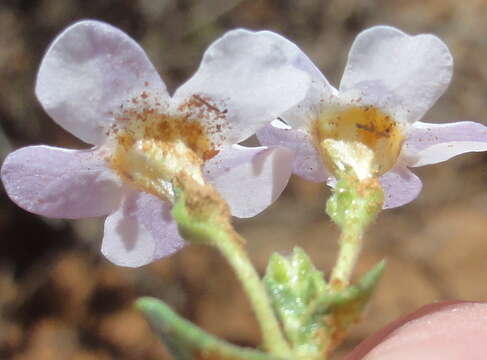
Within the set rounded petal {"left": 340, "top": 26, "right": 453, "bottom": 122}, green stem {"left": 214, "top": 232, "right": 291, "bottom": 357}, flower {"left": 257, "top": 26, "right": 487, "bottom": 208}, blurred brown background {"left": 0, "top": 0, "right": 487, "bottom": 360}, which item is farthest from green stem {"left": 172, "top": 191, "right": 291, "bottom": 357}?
blurred brown background {"left": 0, "top": 0, "right": 487, "bottom": 360}

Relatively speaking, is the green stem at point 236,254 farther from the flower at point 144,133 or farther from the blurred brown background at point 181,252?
the blurred brown background at point 181,252

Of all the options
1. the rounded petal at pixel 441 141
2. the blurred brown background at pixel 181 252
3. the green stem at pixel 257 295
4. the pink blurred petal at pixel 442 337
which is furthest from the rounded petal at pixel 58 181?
the blurred brown background at pixel 181 252

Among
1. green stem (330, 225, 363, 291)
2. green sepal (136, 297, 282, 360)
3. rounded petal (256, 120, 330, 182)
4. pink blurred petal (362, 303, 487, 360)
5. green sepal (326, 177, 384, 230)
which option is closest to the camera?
green sepal (136, 297, 282, 360)

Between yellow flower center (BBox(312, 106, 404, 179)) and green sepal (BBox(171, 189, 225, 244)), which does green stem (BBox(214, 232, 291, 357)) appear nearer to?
green sepal (BBox(171, 189, 225, 244))

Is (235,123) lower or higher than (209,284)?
higher

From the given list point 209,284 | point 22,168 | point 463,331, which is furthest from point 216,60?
point 209,284

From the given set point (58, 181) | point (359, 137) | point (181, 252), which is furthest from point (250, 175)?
point (181, 252)

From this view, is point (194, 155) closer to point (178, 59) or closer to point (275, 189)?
point (275, 189)
